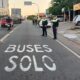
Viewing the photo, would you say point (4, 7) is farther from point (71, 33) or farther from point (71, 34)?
point (71, 34)

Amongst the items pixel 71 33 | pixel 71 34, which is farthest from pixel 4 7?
pixel 71 34

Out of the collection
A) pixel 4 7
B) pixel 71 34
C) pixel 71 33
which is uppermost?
pixel 71 34

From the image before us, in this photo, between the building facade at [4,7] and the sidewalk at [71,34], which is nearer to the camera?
the sidewalk at [71,34]

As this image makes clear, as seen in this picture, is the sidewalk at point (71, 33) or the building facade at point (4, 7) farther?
the building facade at point (4, 7)

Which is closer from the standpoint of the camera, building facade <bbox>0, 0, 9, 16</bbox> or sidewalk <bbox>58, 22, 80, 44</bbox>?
sidewalk <bbox>58, 22, 80, 44</bbox>

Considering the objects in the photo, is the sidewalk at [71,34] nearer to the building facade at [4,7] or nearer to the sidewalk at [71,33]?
the sidewalk at [71,33]

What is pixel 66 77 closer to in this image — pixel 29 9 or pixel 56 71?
pixel 56 71

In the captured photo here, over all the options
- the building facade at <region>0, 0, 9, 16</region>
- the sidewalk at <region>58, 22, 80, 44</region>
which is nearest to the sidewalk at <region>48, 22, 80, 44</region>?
the sidewalk at <region>58, 22, 80, 44</region>

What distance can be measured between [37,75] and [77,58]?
5.31 meters

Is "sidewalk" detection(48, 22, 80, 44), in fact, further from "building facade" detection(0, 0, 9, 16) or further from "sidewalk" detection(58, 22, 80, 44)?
"building facade" detection(0, 0, 9, 16)

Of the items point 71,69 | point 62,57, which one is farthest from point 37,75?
point 62,57

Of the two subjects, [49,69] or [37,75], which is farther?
[49,69]

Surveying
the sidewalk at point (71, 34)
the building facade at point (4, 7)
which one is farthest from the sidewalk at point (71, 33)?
the building facade at point (4, 7)

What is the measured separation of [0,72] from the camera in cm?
1302
